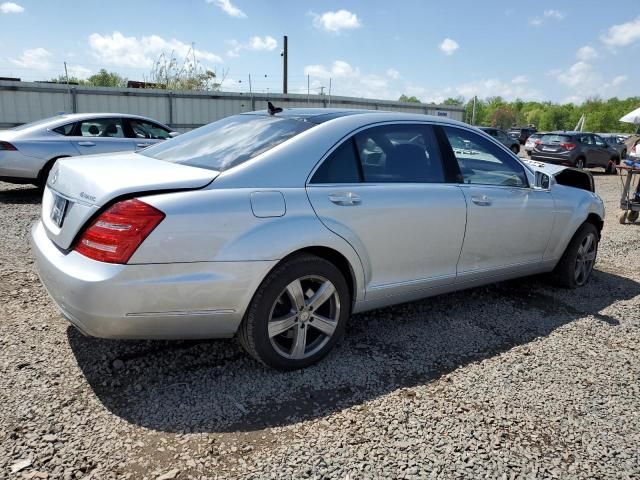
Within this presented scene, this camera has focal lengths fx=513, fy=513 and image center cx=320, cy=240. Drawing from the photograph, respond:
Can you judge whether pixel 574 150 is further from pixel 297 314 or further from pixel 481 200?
pixel 297 314

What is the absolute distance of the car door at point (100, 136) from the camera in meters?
8.33

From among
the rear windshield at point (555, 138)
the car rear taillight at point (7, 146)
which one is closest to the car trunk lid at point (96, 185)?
the car rear taillight at point (7, 146)

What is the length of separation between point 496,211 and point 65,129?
282 inches

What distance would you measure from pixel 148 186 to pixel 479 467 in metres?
2.07

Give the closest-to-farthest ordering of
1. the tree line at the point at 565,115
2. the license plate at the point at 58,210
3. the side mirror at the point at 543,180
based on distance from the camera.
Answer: the license plate at the point at 58,210
the side mirror at the point at 543,180
the tree line at the point at 565,115

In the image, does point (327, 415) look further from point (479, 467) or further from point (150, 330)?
point (150, 330)

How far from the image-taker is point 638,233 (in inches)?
320

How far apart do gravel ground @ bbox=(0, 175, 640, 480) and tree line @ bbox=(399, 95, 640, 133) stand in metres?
79.9

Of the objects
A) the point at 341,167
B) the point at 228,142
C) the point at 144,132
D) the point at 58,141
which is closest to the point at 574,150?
the point at 144,132

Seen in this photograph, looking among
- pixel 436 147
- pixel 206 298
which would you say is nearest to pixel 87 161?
pixel 206 298

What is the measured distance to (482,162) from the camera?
13.5 ft

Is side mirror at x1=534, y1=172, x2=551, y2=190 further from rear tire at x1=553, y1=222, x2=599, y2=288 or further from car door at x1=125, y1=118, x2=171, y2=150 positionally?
car door at x1=125, y1=118, x2=171, y2=150

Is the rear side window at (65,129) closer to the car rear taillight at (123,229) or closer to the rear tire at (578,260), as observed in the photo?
the car rear taillight at (123,229)

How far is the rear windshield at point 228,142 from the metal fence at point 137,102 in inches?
605
